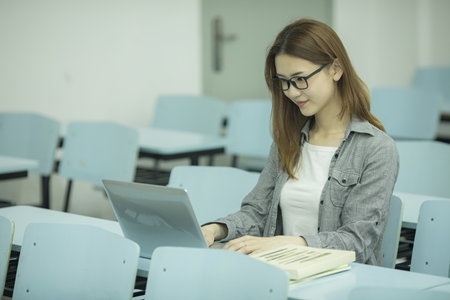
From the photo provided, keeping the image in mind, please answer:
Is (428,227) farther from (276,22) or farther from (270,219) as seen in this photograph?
(276,22)

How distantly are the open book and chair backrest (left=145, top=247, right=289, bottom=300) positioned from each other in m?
0.17

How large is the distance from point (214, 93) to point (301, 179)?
441 cm

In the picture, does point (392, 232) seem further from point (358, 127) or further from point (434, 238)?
point (358, 127)

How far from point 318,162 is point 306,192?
100 mm

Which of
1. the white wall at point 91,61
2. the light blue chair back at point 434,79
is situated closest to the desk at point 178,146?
the white wall at point 91,61

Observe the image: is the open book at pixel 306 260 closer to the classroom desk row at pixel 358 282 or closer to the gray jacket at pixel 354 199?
the classroom desk row at pixel 358 282

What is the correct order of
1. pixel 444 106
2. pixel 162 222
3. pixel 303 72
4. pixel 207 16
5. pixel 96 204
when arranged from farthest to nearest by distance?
pixel 207 16, pixel 444 106, pixel 96 204, pixel 303 72, pixel 162 222

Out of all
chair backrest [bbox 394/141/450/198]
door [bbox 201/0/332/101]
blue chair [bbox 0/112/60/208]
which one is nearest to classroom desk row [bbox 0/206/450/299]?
Result: chair backrest [bbox 394/141/450/198]

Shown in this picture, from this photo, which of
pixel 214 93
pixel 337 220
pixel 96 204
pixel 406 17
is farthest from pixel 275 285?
pixel 406 17

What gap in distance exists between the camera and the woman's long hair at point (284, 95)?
2307mm

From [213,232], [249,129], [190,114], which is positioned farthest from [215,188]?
[190,114]

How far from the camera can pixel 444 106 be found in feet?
19.8

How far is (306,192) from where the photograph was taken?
2.44 metres

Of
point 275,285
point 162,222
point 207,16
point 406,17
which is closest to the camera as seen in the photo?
point 275,285
